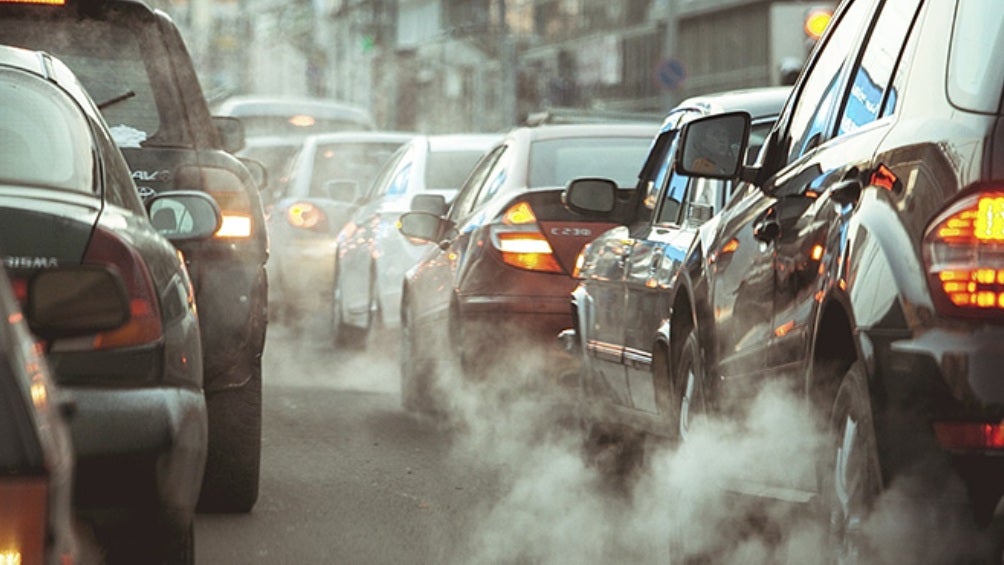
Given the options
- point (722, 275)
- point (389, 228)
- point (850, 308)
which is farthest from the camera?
point (389, 228)

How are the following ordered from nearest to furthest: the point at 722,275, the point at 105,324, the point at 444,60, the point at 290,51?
the point at 105,324 < the point at 722,275 < the point at 444,60 < the point at 290,51

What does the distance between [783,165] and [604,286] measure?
8.58ft

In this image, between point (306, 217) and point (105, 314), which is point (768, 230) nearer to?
point (105, 314)

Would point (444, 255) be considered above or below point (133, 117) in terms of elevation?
below

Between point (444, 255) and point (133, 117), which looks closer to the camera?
point (133, 117)

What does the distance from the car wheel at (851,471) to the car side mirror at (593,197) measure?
4527mm

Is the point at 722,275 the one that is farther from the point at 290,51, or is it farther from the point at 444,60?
the point at 290,51

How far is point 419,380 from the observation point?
11688 millimetres

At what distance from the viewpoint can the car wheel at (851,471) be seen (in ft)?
14.3

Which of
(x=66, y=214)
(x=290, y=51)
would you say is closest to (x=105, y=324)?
(x=66, y=214)

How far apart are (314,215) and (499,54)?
172ft

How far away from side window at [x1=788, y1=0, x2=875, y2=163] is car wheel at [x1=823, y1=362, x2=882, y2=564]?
3.99 feet

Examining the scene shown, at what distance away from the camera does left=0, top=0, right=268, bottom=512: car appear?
791 cm

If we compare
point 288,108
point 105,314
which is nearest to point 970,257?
point 105,314
